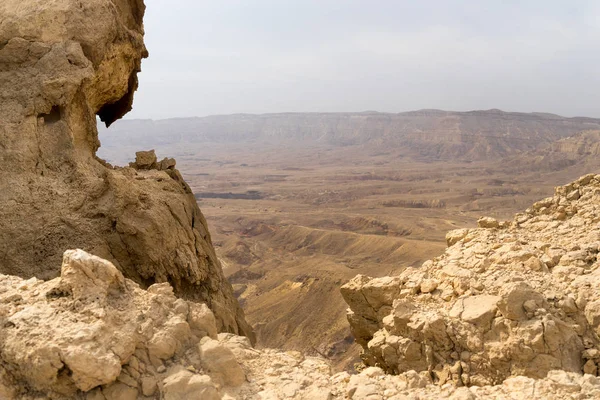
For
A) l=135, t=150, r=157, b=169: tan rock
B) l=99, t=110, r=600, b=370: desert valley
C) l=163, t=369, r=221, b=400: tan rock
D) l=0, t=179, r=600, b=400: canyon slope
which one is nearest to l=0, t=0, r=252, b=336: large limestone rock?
l=135, t=150, r=157, b=169: tan rock

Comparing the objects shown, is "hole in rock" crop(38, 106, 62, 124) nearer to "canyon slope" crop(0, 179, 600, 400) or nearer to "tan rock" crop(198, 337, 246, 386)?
"canyon slope" crop(0, 179, 600, 400)

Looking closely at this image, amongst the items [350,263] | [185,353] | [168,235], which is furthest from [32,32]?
[350,263]

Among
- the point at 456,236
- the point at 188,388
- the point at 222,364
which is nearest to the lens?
the point at 188,388

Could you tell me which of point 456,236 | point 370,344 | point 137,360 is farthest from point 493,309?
point 137,360

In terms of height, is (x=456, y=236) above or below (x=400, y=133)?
below

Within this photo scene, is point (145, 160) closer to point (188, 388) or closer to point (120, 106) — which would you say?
point (120, 106)

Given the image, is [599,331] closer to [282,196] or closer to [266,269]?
[266,269]

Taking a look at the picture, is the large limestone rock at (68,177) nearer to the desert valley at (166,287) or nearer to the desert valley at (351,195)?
the desert valley at (166,287)
